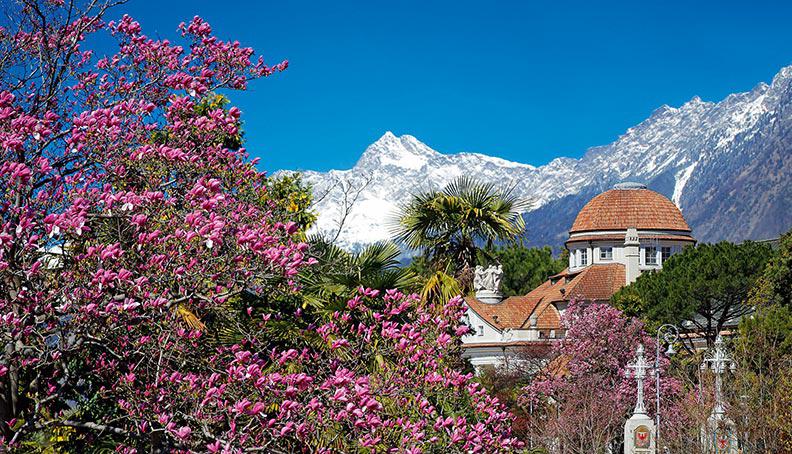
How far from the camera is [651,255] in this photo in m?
80.2

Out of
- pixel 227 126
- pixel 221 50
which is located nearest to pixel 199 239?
pixel 227 126

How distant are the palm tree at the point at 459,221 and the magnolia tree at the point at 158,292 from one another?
15.8 m

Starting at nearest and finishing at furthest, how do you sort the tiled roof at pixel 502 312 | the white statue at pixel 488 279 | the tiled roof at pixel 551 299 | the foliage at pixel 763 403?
the foliage at pixel 763 403 < the tiled roof at pixel 502 312 < the tiled roof at pixel 551 299 < the white statue at pixel 488 279

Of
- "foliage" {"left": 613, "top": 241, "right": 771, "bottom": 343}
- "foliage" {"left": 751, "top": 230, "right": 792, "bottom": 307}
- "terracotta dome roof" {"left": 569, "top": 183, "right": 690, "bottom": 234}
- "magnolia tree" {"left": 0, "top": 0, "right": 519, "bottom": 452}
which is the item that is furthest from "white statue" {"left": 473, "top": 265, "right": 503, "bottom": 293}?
"magnolia tree" {"left": 0, "top": 0, "right": 519, "bottom": 452}

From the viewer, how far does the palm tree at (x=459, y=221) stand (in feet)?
87.0

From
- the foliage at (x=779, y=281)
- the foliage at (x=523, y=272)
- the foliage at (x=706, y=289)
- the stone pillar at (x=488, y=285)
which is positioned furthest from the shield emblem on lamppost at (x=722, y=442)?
the foliage at (x=523, y=272)

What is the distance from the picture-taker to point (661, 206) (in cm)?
8369

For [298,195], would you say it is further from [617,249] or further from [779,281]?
[617,249]

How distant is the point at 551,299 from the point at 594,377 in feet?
101

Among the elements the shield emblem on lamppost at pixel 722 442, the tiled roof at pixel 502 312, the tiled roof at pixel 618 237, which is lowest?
the shield emblem on lamppost at pixel 722 442

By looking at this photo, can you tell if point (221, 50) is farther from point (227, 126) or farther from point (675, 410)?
point (675, 410)

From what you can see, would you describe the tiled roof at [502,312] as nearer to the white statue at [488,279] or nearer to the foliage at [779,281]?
the white statue at [488,279]

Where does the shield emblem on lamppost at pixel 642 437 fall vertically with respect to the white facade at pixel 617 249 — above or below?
below

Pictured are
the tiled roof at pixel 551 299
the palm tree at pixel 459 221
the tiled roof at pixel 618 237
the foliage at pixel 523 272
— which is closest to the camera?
the palm tree at pixel 459 221
